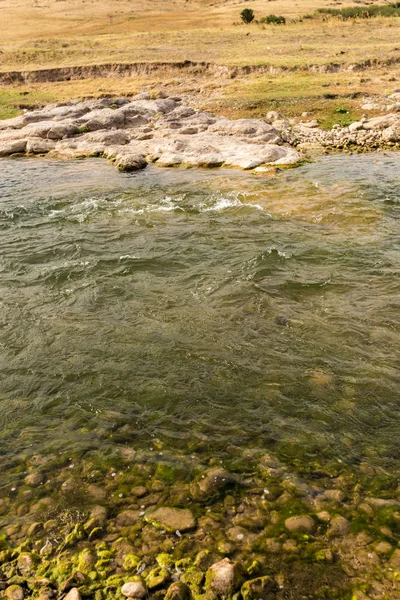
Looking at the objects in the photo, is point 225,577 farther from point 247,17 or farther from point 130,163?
point 247,17

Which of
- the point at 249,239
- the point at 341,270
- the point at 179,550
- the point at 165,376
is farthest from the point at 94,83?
the point at 179,550

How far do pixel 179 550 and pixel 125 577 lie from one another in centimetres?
66

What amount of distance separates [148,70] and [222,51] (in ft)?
34.7

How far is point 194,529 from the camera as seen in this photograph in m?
5.42

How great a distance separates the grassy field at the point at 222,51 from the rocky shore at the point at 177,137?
444cm

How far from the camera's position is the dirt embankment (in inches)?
1777

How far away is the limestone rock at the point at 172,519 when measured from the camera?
5.45m

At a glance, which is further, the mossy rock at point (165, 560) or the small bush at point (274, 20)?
the small bush at point (274, 20)

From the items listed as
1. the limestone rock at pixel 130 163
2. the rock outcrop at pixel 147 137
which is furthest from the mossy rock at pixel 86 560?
the limestone rock at pixel 130 163

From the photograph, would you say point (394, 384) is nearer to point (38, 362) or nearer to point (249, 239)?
point (38, 362)

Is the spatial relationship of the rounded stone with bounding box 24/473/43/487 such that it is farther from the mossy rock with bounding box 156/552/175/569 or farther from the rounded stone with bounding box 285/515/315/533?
the rounded stone with bounding box 285/515/315/533

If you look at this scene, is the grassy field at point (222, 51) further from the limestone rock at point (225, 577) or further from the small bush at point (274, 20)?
the limestone rock at point (225, 577)

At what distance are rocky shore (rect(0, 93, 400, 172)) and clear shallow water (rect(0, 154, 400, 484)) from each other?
656 cm

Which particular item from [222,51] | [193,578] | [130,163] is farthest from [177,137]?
[222,51]
